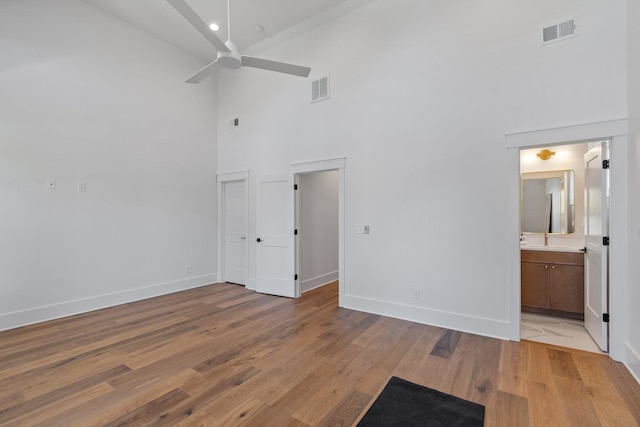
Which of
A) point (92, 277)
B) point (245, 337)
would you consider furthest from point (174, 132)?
point (245, 337)

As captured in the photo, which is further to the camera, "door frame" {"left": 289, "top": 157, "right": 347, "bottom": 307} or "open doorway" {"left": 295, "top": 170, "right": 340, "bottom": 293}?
"open doorway" {"left": 295, "top": 170, "right": 340, "bottom": 293}

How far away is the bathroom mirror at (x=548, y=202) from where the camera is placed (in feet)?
13.7

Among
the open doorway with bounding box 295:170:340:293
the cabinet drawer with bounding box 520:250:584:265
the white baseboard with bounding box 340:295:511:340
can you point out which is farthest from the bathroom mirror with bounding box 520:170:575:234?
the open doorway with bounding box 295:170:340:293

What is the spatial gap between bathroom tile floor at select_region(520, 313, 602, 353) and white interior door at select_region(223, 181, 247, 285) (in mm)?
4557

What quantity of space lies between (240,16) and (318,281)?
15.1ft

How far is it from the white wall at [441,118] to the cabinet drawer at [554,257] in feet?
3.84

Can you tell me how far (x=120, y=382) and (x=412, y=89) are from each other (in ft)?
14.3

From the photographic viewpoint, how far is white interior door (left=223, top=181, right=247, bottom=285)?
575cm

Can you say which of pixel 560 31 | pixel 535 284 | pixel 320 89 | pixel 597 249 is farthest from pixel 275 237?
pixel 560 31

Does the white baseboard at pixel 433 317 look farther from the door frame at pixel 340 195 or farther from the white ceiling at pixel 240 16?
the white ceiling at pixel 240 16

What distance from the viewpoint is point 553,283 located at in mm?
3818

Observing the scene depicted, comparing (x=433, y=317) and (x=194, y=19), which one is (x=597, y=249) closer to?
(x=433, y=317)

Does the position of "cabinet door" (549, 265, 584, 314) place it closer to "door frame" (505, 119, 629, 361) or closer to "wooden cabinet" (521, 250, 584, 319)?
"wooden cabinet" (521, 250, 584, 319)

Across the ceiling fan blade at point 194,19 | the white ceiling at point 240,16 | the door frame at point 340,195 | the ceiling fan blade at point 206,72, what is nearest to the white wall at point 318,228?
the door frame at point 340,195
